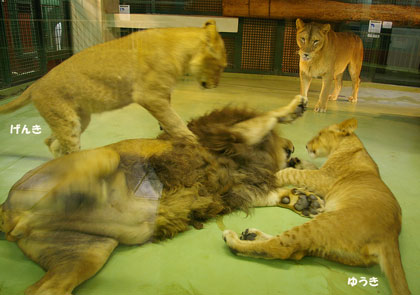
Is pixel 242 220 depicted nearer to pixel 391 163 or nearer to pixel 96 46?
pixel 96 46

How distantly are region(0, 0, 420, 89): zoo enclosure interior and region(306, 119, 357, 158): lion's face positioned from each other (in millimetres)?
459

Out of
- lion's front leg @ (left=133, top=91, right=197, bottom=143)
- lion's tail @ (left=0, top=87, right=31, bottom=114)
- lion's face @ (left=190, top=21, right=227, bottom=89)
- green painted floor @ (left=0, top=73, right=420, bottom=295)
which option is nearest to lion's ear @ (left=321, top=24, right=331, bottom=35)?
green painted floor @ (left=0, top=73, right=420, bottom=295)

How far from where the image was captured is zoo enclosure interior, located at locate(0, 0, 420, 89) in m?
1.54

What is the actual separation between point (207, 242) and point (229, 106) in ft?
2.94

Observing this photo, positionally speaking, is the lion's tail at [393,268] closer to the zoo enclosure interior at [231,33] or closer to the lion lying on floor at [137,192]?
the lion lying on floor at [137,192]

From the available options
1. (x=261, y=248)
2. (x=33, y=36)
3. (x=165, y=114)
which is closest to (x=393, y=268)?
(x=261, y=248)

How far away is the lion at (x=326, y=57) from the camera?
2.58 metres

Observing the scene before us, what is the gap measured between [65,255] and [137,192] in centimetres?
37

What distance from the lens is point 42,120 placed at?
1.67 meters

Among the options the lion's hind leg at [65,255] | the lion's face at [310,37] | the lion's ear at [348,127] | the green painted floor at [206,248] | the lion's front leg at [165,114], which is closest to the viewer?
the lion's hind leg at [65,255]

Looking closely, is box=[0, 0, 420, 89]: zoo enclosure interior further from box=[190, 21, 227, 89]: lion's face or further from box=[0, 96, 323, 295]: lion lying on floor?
box=[0, 96, 323, 295]: lion lying on floor

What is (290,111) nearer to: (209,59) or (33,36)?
(209,59)

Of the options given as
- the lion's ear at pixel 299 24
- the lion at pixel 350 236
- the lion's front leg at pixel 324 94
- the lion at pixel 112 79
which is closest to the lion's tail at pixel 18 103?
the lion at pixel 112 79

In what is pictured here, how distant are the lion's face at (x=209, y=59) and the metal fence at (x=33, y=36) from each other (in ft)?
1.99
